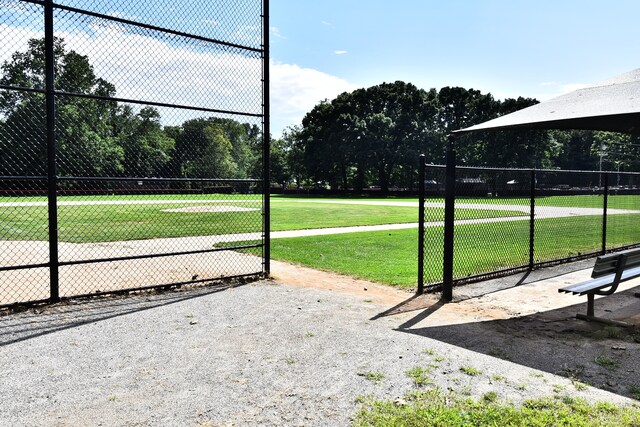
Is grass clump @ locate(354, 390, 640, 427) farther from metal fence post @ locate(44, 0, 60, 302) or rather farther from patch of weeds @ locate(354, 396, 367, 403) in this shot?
metal fence post @ locate(44, 0, 60, 302)

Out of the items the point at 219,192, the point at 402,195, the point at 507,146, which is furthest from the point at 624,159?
the point at 219,192

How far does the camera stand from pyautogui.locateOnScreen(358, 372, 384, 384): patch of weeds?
3.68 meters

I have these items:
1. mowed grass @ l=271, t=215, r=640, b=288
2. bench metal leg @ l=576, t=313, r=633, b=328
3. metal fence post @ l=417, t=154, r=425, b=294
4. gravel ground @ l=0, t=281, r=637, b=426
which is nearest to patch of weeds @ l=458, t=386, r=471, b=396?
gravel ground @ l=0, t=281, r=637, b=426

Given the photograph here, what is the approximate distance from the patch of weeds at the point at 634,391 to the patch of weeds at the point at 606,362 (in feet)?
1.28

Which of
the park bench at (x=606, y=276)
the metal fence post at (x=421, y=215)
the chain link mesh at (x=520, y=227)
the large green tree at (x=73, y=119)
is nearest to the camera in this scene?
the park bench at (x=606, y=276)

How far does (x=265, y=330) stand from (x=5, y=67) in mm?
4716

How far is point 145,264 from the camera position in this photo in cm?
918

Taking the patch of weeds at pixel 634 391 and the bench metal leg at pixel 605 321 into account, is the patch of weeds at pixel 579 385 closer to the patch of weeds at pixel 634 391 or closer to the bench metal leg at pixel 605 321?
the patch of weeds at pixel 634 391

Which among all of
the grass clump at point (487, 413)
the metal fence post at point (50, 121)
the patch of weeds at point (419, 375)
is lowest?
the patch of weeds at point (419, 375)

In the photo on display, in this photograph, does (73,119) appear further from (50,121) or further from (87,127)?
(50,121)

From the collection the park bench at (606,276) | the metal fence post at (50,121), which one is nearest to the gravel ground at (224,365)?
the metal fence post at (50,121)

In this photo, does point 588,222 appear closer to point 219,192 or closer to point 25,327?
point 219,192

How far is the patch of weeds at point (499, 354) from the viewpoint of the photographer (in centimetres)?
426

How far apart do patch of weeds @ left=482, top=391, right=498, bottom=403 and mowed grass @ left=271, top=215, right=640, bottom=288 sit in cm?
382
